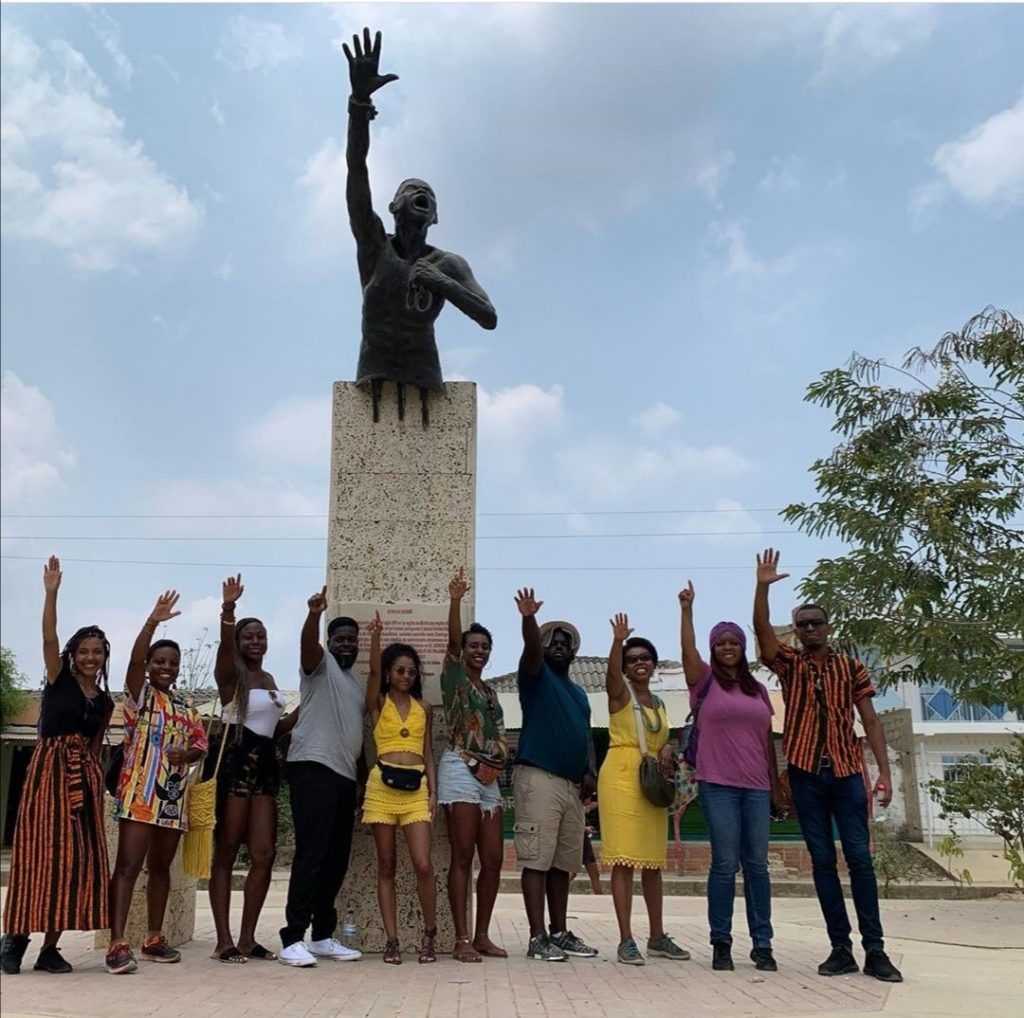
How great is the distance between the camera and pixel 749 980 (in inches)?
178

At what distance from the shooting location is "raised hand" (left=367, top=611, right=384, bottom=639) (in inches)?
206

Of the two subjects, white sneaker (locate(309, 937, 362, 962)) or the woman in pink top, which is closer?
the woman in pink top

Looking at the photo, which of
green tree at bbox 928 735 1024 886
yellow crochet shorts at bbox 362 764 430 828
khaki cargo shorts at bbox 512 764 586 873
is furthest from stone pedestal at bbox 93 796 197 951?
green tree at bbox 928 735 1024 886

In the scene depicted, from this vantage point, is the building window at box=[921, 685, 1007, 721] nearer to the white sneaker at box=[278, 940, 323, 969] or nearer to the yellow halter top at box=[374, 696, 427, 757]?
the yellow halter top at box=[374, 696, 427, 757]

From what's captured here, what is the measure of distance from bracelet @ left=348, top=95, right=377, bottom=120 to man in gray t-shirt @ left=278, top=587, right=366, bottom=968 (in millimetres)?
2823

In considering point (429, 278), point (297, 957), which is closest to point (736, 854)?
point (297, 957)

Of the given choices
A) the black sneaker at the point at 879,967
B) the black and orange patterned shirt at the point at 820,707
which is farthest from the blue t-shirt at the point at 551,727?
the black sneaker at the point at 879,967

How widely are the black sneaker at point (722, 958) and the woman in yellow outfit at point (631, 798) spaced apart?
31cm

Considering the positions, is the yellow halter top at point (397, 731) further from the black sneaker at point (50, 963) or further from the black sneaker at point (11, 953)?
the black sneaker at point (11, 953)

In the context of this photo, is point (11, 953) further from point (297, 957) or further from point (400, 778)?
point (400, 778)

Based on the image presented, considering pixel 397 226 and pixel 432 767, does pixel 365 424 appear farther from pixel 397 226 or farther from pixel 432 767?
pixel 432 767

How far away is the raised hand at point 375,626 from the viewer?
17.2 ft

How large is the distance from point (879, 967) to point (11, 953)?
12.8ft

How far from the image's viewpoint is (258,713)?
5.10 m
